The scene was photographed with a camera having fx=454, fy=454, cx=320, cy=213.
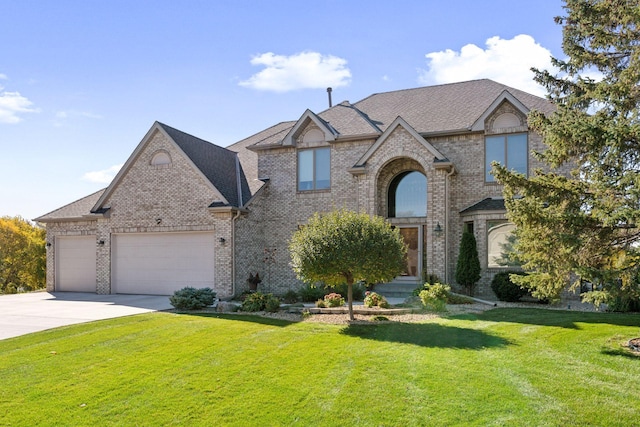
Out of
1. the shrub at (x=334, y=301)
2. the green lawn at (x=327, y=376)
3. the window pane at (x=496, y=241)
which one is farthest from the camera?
the window pane at (x=496, y=241)

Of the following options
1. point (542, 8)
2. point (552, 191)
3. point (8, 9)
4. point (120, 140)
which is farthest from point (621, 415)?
point (120, 140)

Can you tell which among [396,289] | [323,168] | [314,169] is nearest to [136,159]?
[314,169]

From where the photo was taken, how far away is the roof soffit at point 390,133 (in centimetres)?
1722

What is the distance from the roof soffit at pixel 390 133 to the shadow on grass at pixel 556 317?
654 centimetres

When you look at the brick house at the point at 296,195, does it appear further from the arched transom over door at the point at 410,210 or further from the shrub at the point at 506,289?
the shrub at the point at 506,289

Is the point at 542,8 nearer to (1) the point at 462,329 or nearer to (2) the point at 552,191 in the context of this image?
(2) the point at 552,191

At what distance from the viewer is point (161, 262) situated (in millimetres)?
19062

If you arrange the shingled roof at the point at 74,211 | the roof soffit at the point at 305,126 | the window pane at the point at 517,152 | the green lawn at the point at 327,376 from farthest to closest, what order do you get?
the shingled roof at the point at 74,211 < the roof soffit at the point at 305,126 < the window pane at the point at 517,152 < the green lawn at the point at 327,376

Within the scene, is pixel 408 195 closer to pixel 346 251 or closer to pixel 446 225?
pixel 446 225

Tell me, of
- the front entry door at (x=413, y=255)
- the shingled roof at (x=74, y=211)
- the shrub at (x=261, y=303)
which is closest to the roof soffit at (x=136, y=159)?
the shingled roof at (x=74, y=211)

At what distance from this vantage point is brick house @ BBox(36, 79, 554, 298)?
17.3 metres

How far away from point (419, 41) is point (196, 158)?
10.1 metres

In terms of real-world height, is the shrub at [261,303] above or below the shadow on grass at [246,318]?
above

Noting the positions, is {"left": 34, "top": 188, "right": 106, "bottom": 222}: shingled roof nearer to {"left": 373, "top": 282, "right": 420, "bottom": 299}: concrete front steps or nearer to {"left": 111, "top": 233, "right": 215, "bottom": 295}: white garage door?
{"left": 111, "top": 233, "right": 215, "bottom": 295}: white garage door
